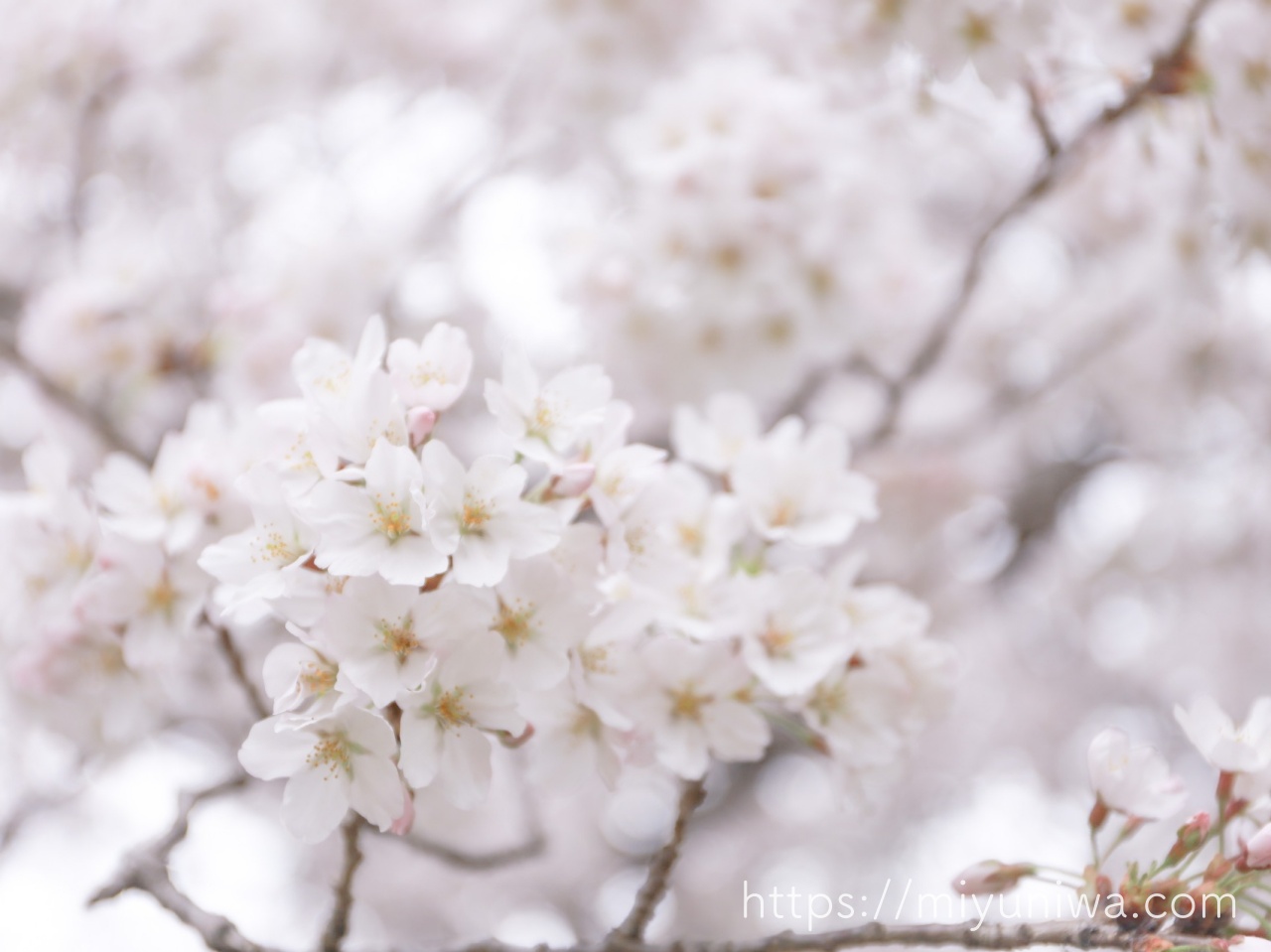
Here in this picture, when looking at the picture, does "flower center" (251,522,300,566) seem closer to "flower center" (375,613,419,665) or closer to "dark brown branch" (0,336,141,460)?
"flower center" (375,613,419,665)

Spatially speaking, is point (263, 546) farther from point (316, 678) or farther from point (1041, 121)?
point (1041, 121)

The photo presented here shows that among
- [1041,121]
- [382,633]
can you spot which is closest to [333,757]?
[382,633]

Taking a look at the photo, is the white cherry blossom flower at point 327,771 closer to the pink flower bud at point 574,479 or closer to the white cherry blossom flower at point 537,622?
the white cherry blossom flower at point 537,622

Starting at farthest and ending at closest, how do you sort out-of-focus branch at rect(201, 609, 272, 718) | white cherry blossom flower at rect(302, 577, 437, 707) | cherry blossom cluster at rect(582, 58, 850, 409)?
cherry blossom cluster at rect(582, 58, 850, 409) → out-of-focus branch at rect(201, 609, 272, 718) → white cherry blossom flower at rect(302, 577, 437, 707)

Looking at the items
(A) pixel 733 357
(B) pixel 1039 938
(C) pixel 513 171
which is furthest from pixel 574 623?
(C) pixel 513 171

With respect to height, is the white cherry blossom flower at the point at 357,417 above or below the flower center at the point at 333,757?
above

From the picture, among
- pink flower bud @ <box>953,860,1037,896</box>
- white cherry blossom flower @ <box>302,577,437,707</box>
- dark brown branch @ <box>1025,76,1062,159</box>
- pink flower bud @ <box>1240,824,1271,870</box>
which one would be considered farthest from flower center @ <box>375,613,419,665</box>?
dark brown branch @ <box>1025,76,1062,159</box>

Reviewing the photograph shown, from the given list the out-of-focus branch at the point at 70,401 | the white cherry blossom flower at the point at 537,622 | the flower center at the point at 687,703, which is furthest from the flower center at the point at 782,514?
the out-of-focus branch at the point at 70,401

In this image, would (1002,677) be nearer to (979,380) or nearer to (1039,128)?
(979,380)
